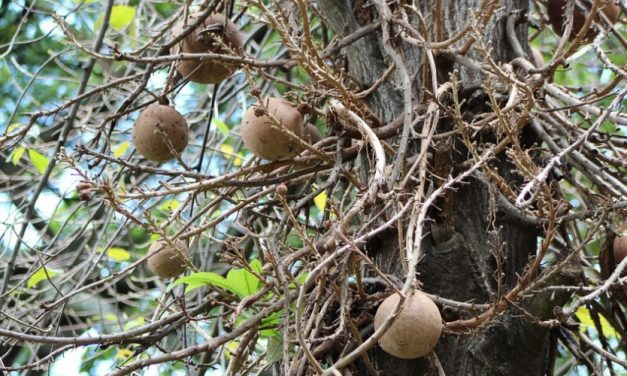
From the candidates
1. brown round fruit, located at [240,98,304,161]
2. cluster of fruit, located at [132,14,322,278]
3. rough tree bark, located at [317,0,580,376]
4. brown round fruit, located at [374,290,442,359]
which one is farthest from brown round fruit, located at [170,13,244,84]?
brown round fruit, located at [374,290,442,359]

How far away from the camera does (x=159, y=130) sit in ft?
4.37

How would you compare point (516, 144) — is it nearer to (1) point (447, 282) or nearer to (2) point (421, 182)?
(2) point (421, 182)

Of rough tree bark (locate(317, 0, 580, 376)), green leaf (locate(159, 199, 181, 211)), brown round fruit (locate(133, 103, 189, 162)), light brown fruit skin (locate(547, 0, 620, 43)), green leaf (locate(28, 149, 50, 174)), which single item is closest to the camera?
rough tree bark (locate(317, 0, 580, 376))

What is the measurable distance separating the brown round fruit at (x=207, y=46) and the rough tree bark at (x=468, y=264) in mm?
228

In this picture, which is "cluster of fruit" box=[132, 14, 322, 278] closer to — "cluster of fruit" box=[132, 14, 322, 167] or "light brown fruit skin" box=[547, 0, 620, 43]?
"cluster of fruit" box=[132, 14, 322, 167]

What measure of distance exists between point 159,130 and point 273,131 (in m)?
0.20

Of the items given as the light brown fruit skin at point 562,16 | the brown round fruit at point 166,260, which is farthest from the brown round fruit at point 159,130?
the light brown fruit skin at point 562,16

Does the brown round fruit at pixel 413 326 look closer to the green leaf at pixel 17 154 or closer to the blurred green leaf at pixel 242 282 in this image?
the blurred green leaf at pixel 242 282

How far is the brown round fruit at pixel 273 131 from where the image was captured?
1254 mm

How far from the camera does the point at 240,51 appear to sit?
1376 millimetres

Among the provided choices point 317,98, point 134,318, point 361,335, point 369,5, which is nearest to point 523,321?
point 361,335

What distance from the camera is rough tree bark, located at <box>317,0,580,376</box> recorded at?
1.22 meters

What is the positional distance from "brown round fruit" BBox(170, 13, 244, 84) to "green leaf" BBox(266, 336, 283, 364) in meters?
0.42

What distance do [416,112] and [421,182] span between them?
20cm
